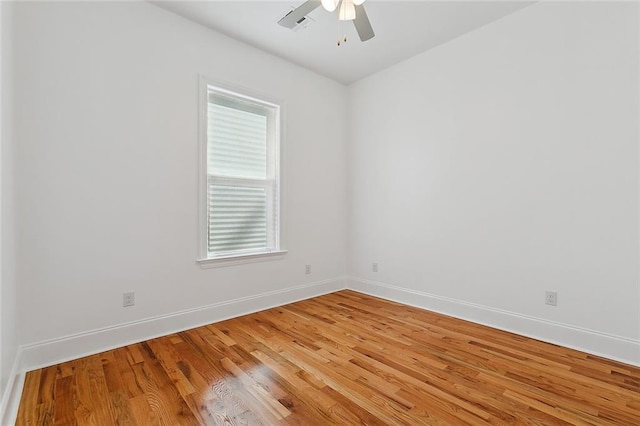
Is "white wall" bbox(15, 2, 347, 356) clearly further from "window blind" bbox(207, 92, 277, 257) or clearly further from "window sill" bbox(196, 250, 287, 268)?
"window blind" bbox(207, 92, 277, 257)

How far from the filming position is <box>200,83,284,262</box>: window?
3025 millimetres

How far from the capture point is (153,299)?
261cm

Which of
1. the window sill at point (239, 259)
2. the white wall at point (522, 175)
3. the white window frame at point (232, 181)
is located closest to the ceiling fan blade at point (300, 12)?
the white window frame at point (232, 181)

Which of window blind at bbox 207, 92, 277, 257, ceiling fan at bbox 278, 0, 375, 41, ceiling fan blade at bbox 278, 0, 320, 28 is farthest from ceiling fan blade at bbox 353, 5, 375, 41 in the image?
window blind at bbox 207, 92, 277, 257

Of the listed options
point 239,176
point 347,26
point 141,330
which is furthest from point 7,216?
point 347,26

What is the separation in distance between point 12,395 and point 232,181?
2.17 metres

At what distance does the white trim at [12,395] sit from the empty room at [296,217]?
0.02 meters

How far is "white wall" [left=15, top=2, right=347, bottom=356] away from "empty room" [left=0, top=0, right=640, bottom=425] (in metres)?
0.02

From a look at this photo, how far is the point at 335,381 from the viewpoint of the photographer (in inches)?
75.7

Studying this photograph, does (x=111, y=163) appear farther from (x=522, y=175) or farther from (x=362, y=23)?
(x=522, y=175)

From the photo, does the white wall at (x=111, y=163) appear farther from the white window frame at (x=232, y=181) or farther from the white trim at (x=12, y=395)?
the white trim at (x=12, y=395)

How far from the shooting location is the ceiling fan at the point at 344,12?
1.90 meters

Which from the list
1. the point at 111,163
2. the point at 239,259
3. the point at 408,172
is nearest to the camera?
the point at 111,163

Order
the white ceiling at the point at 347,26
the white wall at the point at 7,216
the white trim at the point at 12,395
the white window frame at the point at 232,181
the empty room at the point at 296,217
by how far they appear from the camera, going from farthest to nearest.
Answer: the white window frame at the point at 232,181 → the white ceiling at the point at 347,26 → the empty room at the point at 296,217 → the white wall at the point at 7,216 → the white trim at the point at 12,395
